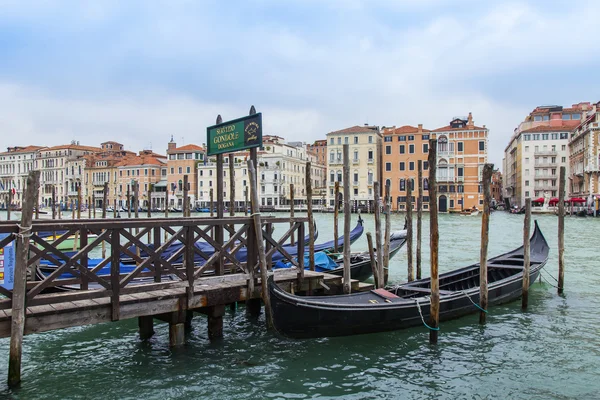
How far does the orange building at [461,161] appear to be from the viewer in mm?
49719

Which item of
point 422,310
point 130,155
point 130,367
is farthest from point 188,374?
point 130,155

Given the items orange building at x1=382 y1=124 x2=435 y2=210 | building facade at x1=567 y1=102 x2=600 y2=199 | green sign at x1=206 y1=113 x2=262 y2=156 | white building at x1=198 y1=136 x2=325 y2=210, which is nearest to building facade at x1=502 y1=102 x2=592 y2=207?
building facade at x1=567 y1=102 x2=600 y2=199

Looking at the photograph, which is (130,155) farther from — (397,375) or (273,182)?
(397,375)

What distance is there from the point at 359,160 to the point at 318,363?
49487 millimetres

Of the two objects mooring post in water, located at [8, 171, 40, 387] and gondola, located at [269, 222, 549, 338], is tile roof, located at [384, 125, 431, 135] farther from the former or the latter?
mooring post in water, located at [8, 171, 40, 387]

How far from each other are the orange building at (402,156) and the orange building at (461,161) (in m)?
1.70

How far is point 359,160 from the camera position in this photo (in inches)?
2156

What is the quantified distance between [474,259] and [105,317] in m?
13.7

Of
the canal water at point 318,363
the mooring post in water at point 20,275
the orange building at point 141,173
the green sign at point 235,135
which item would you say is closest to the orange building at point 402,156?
the orange building at point 141,173

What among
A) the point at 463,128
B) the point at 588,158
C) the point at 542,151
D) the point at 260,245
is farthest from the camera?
the point at 542,151

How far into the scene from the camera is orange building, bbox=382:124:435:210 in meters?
52.0

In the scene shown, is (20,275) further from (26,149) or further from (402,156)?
(26,149)

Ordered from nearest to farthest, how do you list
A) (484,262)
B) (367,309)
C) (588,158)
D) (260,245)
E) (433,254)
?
(260,245)
(433,254)
(367,309)
(484,262)
(588,158)

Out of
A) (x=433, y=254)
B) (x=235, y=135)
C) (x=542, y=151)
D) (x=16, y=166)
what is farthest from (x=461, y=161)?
(x=16, y=166)
